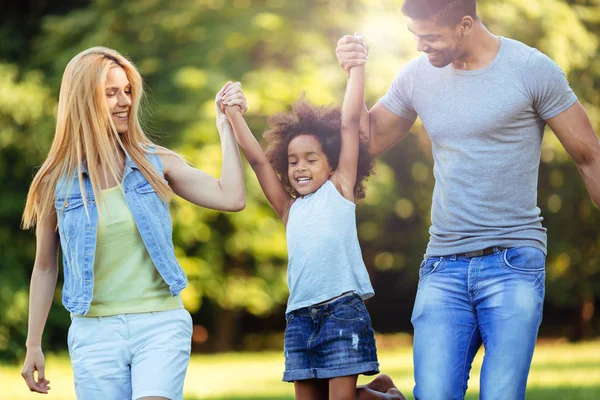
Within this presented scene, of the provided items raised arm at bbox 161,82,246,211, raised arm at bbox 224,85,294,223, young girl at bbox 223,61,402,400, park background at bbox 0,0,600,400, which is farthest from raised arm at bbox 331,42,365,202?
park background at bbox 0,0,600,400

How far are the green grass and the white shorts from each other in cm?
443

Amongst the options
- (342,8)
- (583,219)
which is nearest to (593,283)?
(583,219)

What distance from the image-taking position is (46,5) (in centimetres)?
1869

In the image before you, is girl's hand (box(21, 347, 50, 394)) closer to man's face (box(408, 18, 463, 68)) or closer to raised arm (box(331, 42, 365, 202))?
raised arm (box(331, 42, 365, 202))

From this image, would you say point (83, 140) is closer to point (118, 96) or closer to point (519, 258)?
point (118, 96)

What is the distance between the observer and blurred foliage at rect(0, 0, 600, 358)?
1480 cm

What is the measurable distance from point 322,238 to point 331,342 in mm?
436

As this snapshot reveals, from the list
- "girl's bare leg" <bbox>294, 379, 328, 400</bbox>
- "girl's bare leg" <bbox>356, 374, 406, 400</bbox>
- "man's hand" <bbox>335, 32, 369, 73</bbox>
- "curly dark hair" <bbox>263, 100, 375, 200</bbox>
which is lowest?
"girl's bare leg" <bbox>356, 374, 406, 400</bbox>

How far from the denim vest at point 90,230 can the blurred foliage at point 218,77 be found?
10125 millimetres

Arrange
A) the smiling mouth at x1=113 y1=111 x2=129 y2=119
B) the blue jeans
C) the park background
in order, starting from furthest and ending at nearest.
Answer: the park background
the smiling mouth at x1=113 y1=111 x2=129 y2=119
the blue jeans

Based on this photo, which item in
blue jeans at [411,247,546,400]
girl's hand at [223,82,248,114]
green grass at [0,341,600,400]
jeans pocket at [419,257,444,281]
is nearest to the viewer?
blue jeans at [411,247,546,400]

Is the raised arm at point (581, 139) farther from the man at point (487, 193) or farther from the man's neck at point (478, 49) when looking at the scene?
the man's neck at point (478, 49)

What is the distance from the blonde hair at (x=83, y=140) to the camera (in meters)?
3.67

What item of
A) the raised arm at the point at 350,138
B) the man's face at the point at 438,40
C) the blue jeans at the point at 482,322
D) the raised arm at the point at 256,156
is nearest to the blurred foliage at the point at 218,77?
the raised arm at the point at 256,156
